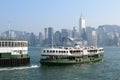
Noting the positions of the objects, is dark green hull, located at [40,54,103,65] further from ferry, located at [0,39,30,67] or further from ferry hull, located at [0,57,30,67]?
ferry hull, located at [0,57,30,67]

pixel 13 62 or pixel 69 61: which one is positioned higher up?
pixel 13 62

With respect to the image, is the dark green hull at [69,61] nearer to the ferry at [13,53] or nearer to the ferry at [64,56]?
the ferry at [64,56]

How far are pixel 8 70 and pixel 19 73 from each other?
3949mm

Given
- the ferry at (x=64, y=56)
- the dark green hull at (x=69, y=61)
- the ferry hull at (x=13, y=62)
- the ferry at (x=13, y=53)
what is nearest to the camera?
the ferry hull at (x=13, y=62)

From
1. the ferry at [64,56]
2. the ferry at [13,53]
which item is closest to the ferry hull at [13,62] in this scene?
the ferry at [13,53]

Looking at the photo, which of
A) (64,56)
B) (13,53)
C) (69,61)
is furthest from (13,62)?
(69,61)

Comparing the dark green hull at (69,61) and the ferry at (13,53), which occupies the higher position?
the ferry at (13,53)

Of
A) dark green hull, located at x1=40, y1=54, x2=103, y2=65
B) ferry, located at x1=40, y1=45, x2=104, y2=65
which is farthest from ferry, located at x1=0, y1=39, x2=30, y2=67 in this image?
ferry, located at x1=40, y1=45, x2=104, y2=65

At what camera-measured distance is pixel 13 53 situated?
7575 cm

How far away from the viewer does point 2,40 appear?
2968 inches

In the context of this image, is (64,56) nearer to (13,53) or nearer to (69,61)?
(69,61)

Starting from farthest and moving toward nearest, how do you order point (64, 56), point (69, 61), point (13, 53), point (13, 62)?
point (69, 61), point (64, 56), point (13, 53), point (13, 62)

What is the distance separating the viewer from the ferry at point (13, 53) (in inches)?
2901

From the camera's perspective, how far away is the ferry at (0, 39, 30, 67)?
73.7 m
